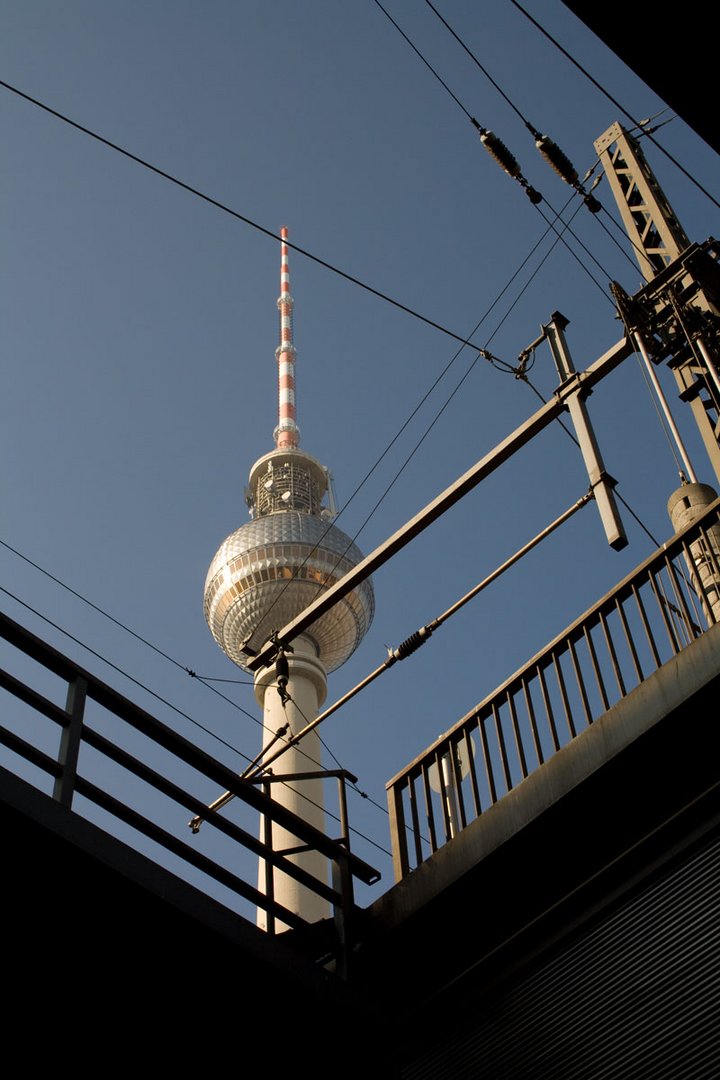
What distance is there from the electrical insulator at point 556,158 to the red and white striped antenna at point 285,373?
146 feet

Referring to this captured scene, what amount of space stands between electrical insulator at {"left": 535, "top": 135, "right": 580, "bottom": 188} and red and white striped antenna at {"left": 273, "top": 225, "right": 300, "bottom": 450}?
146ft

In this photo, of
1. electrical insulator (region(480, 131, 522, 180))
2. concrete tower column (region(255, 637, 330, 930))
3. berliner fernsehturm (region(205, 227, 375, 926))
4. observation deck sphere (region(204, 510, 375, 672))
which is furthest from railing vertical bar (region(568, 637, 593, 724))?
observation deck sphere (region(204, 510, 375, 672))

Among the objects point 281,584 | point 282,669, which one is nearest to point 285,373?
point 281,584

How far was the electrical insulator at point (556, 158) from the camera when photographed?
1193 centimetres

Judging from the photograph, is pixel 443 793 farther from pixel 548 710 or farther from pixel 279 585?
pixel 279 585

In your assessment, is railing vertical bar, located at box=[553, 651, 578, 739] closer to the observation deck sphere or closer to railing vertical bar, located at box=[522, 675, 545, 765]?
railing vertical bar, located at box=[522, 675, 545, 765]

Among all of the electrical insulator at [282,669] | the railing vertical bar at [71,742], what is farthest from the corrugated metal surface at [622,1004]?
the electrical insulator at [282,669]

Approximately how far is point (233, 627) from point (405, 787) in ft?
138

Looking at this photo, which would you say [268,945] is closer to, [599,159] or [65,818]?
[65,818]

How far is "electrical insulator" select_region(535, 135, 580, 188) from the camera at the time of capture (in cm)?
1193

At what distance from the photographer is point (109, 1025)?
6.29 m

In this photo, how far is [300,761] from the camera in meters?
43.3

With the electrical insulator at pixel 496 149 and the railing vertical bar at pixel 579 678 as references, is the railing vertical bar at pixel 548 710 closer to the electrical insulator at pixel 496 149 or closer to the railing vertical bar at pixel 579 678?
the railing vertical bar at pixel 579 678

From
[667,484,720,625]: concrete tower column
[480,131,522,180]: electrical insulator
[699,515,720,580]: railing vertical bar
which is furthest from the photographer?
[480,131,522,180]: electrical insulator
